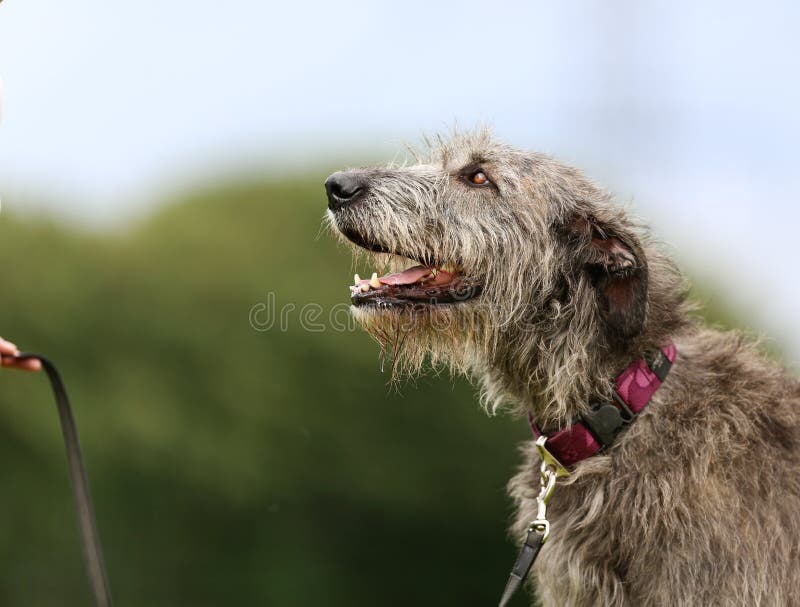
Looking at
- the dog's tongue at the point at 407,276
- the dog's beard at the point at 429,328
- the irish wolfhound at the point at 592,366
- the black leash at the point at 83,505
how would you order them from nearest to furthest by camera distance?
the black leash at the point at 83,505, the irish wolfhound at the point at 592,366, the dog's beard at the point at 429,328, the dog's tongue at the point at 407,276

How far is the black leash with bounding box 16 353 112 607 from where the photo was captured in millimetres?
3285

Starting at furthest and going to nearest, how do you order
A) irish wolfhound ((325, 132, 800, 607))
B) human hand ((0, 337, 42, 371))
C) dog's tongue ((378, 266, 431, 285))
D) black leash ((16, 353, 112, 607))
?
dog's tongue ((378, 266, 431, 285)) → irish wolfhound ((325, 132, 800, 607)) → black leash ((16, 353, 112, 607)) → human hand ((0, 337, 42, 371))

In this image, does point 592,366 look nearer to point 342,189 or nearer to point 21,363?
point 342,189

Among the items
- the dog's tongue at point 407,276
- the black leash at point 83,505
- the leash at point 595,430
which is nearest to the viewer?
the black leash at point 83,505

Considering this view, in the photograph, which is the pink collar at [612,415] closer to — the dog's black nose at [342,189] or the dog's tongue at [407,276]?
the dog's tongue at [407,276]

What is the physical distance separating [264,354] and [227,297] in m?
0.68

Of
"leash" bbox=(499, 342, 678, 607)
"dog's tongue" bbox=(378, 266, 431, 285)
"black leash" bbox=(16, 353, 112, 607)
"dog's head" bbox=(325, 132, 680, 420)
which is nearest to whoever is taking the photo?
"black leash" bbox=(16, 353, 112, 607)

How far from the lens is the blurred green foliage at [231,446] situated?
9.53 meters

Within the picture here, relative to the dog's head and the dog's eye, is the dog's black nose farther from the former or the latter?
the dog's eye

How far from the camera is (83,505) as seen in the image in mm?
3453

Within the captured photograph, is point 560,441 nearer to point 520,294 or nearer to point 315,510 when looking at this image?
point 520,294

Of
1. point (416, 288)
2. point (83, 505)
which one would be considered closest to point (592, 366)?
point (416, 288)

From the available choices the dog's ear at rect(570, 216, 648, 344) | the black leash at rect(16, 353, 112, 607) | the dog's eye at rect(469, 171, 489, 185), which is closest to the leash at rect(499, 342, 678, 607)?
the dog's ear at rect(570, 216, 648, 344)

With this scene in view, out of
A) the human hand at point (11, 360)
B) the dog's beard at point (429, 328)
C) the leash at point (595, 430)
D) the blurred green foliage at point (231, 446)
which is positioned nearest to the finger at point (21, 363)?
the human hand at point (11, 360)
